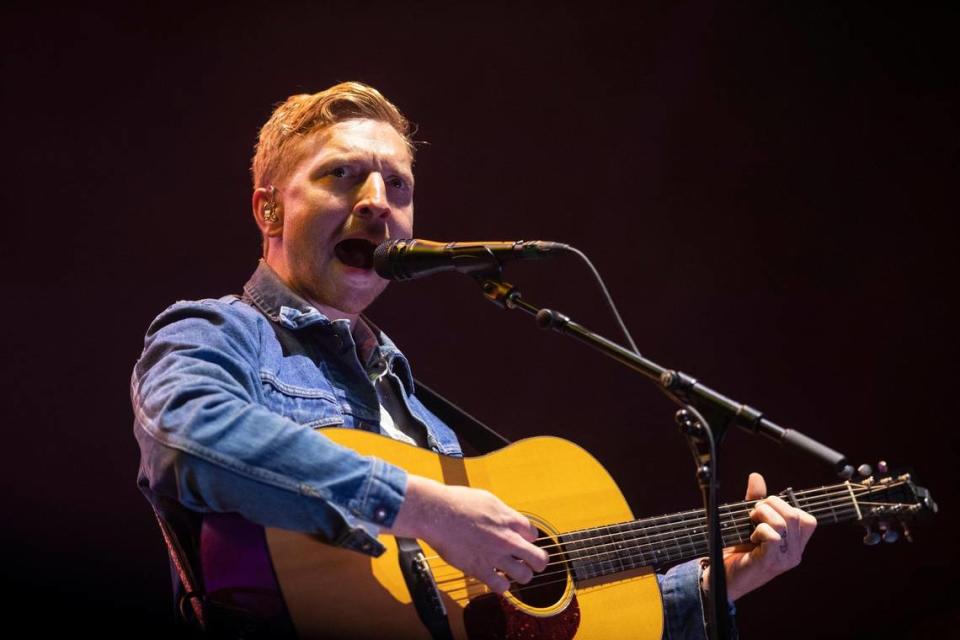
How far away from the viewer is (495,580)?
171 cm

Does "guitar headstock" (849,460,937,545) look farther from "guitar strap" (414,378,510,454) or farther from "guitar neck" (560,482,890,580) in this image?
"guitar strap" (414,378,510,454)

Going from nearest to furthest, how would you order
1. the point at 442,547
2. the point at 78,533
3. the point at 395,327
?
the point at 442,547, the point at 78,533, the point at 395,327

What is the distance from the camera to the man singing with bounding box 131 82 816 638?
156cm

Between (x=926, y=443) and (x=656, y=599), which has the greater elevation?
(x=926, y=443)

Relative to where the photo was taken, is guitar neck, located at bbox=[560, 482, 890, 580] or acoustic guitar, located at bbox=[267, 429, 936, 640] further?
guitar neck, located at bbox=[560, 482, 890, 580]

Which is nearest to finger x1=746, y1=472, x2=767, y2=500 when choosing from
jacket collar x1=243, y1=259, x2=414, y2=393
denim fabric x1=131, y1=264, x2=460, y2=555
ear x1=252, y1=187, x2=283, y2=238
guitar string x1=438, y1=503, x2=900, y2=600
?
guitar string x1=438, y1=503, x2=900, y2=600

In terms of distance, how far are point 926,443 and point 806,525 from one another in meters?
1.59

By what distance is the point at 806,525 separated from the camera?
90.2 inches

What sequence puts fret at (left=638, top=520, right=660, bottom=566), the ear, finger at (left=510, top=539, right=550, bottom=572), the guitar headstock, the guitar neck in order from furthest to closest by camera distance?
the ear
the guitar headstock
fret at (left=638, top=520, right=660, bottom=566)
the guitar neck
finger at (left=510, top=539, right=550, bottom=572)

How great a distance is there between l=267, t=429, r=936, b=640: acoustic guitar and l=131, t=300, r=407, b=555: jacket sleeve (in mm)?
82

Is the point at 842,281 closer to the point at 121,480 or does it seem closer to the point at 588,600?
the point at 588,600

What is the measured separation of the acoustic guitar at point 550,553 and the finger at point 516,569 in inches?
4.6

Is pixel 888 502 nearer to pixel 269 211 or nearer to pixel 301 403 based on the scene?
pixel 301 403

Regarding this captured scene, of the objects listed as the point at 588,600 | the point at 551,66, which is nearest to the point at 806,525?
the point at 588,600
